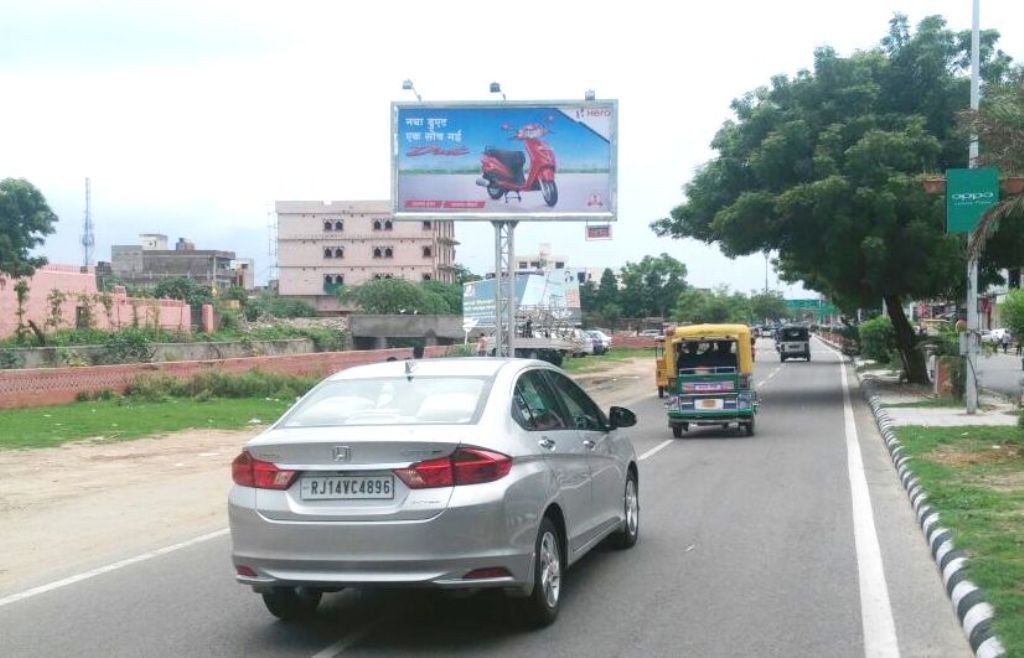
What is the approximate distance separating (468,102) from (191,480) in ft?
51.9

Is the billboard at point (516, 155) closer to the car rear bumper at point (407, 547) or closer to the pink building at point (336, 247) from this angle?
the car rear bumper at point (407, 547)

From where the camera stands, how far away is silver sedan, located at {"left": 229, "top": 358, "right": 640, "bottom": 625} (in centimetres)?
609

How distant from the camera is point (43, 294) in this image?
49.0 meters

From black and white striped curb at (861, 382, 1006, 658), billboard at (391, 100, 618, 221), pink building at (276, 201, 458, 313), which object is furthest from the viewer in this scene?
pink building at (276, 201, 458, 313)

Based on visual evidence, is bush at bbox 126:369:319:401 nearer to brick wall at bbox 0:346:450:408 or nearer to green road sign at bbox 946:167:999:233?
brick wall at bbox 0:346:450:408

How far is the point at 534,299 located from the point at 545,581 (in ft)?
183

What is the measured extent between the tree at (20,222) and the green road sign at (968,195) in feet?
95.6

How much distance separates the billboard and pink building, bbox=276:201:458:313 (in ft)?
233

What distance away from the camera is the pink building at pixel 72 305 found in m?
44.6

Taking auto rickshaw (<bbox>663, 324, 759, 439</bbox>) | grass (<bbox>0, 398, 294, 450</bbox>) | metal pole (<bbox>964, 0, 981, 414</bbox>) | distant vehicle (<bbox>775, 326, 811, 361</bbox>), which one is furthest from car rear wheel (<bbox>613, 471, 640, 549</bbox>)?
distant vehicle (<bbox>775, 326, 811, 361</bbox>)

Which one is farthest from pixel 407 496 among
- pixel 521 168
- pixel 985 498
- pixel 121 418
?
pixel 521 168

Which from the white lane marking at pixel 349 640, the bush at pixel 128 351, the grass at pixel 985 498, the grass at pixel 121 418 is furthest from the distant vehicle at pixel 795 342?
the white lane marking at pixel 349 640

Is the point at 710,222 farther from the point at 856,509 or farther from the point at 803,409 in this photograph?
the point at 856,509

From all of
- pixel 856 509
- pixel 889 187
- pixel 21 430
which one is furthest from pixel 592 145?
pixel 856 509
